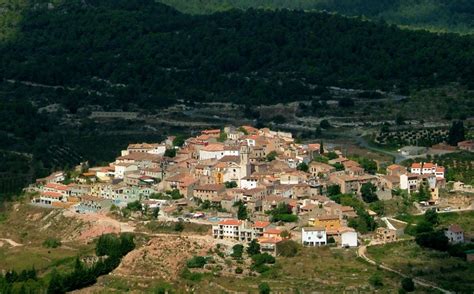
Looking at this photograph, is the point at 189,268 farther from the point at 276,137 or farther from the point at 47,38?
the point at 47,38

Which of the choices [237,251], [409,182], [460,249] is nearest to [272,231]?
[237,251]

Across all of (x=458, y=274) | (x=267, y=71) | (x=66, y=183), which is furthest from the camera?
(x=267, y=71)

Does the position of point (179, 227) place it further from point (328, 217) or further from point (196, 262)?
point (328, 217)

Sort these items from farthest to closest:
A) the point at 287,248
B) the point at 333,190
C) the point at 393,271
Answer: the point at 333,190, the point at 287,248, the point at 393,271

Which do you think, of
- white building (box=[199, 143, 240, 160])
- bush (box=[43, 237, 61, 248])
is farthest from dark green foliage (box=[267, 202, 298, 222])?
bush (box=[43, 237, 61, 248])

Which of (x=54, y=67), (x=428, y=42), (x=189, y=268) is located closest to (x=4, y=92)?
(x=54, y=67)
